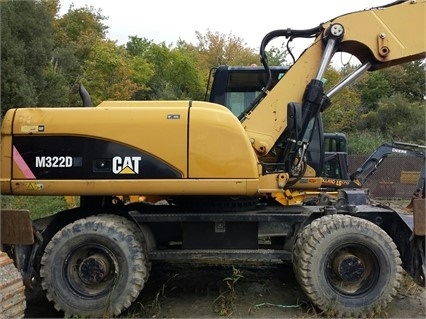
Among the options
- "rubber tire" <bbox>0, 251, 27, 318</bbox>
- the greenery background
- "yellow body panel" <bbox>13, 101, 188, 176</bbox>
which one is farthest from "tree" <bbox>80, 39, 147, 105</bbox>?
"rubber tire" <bbox>0, 251, 27, 318</bbox>

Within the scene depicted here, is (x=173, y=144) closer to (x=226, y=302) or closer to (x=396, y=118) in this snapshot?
(x=226, y=302)

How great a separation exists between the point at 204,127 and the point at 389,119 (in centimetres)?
2738

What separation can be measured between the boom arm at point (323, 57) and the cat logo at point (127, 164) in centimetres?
140

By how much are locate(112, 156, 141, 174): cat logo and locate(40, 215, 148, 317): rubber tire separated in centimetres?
56

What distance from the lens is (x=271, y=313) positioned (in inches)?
208

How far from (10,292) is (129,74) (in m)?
24.2

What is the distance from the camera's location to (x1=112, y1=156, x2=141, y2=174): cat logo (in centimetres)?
521

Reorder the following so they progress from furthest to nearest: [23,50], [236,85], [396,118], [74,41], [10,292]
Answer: [74,41], [396,118], [23,50], [236,85], [10,292]

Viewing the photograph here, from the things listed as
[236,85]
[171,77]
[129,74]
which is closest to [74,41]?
[171,77]

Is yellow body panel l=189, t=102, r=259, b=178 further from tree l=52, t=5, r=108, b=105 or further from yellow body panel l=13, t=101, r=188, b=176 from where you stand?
tree l=52, t=5, r=108, b=105

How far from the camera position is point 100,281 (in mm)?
5242

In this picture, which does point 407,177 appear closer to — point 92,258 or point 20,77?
point 92,258

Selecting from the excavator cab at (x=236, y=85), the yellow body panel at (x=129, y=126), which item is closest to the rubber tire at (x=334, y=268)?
the yellow body panel at (x=129, y=126)

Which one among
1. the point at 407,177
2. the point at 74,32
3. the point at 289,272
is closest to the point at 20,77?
the point at 74,32
